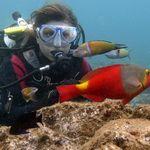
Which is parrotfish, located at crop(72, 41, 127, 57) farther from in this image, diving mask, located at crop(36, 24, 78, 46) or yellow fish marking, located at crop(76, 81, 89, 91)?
diving mask, located at crop(36, 24, 78, 46)

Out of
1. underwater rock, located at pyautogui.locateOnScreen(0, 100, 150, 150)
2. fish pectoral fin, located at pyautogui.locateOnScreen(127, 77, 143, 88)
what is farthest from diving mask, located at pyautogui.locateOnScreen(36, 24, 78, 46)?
fish pectoral fin, located at pyautogui.locateOnScreen(127, 77, 143, 88)

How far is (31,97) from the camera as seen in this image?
12.2ft

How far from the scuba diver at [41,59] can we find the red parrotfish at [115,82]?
1266mm

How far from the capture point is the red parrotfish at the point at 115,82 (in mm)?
2596

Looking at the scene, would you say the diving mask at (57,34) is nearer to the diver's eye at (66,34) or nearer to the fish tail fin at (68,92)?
the diver's eye at (66,34)

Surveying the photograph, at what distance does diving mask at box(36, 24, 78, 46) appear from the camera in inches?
191

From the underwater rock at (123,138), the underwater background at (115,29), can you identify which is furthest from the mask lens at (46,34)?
the underwater rock at (123,138)

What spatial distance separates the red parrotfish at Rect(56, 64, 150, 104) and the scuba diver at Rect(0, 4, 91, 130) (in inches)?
49.8

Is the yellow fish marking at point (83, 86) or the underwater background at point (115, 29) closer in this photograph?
the yellow fish marking at point (83, 86)

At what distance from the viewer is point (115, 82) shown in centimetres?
263

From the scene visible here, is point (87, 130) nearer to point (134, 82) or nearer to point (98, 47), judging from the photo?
point (134, 82)

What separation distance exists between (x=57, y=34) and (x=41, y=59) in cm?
40

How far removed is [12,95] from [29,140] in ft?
6.41

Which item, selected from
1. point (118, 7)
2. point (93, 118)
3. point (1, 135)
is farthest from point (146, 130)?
point (118, 7)
